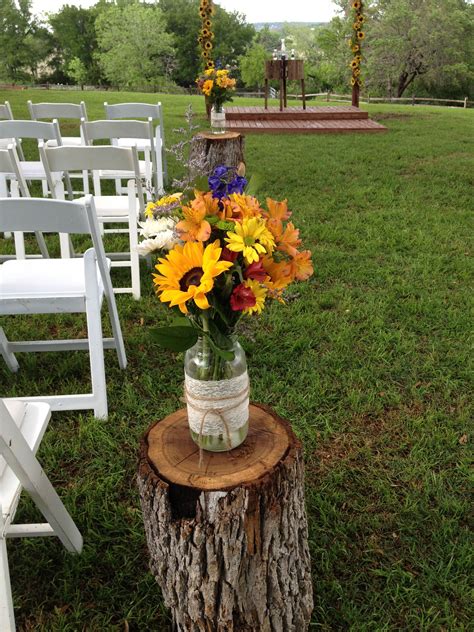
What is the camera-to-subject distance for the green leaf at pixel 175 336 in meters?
1.31

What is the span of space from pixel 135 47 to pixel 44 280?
1659 inches

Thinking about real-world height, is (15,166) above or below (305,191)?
above

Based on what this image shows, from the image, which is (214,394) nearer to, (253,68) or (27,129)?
(27,129)

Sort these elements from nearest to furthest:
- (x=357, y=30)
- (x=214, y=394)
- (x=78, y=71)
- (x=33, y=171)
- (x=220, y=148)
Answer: (x=214, y=394) → (x=33, y=171) → (x=220, y=148) → (x=357, y=30) → (x=78, y=71)

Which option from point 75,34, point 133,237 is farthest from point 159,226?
point 75,34

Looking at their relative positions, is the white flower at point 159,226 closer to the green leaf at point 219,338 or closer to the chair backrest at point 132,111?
the green leaf at point 219,338

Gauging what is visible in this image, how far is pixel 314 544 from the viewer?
76.4 inches

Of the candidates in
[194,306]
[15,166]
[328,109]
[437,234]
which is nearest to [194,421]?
[194,306]

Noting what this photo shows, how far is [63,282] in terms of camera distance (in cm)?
249

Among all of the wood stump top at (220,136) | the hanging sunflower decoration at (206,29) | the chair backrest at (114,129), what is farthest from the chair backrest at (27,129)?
the hanging sunflower decoration at (206,29)

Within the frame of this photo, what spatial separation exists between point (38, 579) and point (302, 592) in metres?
0.88

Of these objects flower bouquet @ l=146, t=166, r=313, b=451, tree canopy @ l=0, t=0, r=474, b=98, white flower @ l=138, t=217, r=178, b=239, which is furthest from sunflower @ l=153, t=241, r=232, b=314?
tree canopy @ l=0, t=0, r=474, b=98

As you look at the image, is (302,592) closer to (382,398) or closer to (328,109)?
(382,398)

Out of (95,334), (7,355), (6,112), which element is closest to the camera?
(95,334)
